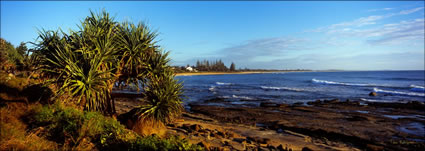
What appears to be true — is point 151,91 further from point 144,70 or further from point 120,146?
point 120,146

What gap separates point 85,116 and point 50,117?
1.56 metres

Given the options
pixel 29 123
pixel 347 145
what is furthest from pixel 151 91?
pixel 347 145

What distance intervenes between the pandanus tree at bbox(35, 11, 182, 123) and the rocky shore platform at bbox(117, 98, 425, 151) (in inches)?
83.7

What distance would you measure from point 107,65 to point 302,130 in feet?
35.8

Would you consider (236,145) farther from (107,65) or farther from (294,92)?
(294,92)

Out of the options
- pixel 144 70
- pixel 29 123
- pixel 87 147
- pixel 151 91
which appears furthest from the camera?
pixel 144 70

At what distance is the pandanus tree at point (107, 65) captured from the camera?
785 centimetres

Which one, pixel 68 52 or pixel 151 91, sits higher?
pixel 68 52

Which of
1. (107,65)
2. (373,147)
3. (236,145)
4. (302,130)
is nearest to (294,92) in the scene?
(302,130)

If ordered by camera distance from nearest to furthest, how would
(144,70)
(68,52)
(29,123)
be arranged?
1. (68,52)
2. (29,123)
3. (144,70)

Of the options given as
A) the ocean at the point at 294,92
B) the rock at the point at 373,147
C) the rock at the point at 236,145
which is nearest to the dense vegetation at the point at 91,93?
the ocean at the point at 294,92

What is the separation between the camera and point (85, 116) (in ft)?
25.7

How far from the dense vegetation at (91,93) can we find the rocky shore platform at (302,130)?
6.80ft

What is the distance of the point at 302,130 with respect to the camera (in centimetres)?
1288
